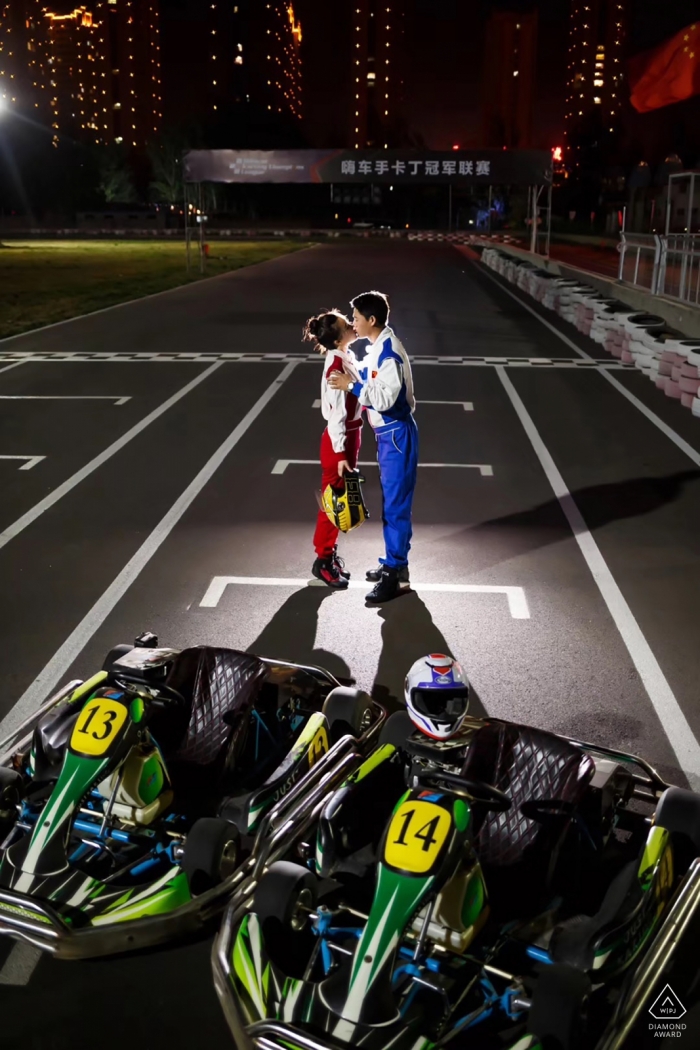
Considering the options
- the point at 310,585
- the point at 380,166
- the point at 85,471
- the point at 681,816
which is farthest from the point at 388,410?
the point at 380,166

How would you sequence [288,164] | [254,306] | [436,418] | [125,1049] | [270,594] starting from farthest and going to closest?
[288,164] → [254,306] → [436,418] → [270,594] → [125,1049]

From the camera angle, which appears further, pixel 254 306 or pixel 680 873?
pixel 254 306

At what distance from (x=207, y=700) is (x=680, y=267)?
655 inches

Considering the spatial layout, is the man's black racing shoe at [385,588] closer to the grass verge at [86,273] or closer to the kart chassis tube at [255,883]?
the kart chassis tube at [255,883]

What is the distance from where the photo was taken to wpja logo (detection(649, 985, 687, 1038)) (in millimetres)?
3596

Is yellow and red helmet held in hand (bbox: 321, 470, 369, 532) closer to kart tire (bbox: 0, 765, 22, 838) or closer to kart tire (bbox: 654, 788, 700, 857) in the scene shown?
kart tire (bbox: 0, 765, 22, 838)

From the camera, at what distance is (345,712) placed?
4.98 m

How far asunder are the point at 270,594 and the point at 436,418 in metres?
6.80

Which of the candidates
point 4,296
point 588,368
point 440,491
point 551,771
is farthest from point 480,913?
point 4,296

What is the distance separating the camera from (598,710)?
5.87 metres

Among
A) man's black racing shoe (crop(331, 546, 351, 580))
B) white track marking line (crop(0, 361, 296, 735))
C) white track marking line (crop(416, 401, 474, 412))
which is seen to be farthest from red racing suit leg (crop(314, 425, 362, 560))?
white track marking line (crop(416, 401, 474, 412))

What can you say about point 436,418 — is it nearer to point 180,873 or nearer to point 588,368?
point 588,368

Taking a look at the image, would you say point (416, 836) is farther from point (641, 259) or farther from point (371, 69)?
point (371, 69)

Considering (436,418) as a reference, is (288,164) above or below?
above
